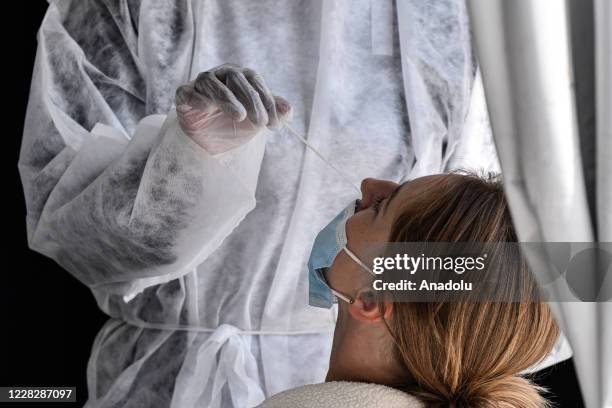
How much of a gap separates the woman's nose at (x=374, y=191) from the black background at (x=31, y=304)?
814 mm

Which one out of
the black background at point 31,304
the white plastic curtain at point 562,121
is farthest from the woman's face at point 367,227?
the black background at point 31,304

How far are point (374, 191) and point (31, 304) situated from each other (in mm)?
996

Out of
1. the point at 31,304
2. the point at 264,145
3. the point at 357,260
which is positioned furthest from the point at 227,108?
the point at 31,304

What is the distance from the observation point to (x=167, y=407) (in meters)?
1.49

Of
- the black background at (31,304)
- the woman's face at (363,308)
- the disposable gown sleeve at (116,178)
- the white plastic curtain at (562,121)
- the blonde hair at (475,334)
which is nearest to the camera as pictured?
the white plastic curtain at (562,121)

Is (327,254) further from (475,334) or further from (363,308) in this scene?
(475,334)

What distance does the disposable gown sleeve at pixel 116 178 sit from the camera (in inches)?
50.9

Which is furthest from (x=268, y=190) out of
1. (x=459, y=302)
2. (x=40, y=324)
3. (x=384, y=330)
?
(x=40, y=324)

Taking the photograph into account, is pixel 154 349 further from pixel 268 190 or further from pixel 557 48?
pixel 557 48

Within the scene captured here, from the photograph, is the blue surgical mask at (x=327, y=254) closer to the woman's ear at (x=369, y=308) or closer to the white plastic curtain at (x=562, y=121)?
the woman's ear at (x=369, y=308)

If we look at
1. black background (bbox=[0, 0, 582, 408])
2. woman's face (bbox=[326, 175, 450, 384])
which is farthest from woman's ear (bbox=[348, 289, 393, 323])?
black background (bbox=[0, 0, 582, 408])

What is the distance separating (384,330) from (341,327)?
9cm

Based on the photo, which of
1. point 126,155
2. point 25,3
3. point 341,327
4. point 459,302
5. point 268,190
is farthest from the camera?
point 25,3

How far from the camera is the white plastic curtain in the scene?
2.39ft
